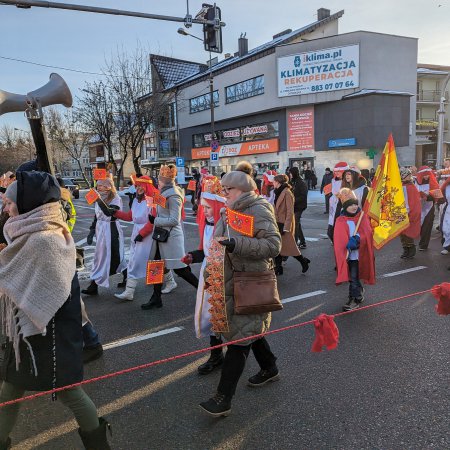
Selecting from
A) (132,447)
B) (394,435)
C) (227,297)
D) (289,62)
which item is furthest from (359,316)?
(289,62)

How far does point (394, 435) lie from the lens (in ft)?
9.20

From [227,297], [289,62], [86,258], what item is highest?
[289,62]

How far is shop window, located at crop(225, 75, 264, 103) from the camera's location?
3522cm

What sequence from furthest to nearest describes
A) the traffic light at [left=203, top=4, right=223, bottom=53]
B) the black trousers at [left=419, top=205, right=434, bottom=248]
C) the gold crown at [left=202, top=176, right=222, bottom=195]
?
the traffic light at [left=203, top=4, right=223, bottom=53] < the black trousers at [left=419, top=205, right=434, bottom=248] < the gold crown at [left=202, top=176, right=222, bottom=195]

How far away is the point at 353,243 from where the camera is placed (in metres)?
5.20

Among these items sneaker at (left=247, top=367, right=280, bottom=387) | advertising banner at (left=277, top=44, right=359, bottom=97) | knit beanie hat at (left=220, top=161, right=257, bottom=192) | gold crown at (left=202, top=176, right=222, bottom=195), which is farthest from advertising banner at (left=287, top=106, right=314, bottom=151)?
knit beanie hat at (left=220, top=161, right=257, bottom=192)

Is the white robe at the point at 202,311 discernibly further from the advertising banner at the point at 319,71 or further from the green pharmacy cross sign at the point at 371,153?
the advertising banner at the point at 319,71

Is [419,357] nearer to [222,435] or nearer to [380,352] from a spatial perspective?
[380,352]

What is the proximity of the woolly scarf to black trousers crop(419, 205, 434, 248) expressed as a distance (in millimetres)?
8600

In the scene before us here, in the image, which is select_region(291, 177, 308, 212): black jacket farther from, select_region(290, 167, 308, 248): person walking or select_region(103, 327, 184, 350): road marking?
select_region(103, 327, 184, 350): road marking

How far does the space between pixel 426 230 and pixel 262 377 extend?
7.11 meters

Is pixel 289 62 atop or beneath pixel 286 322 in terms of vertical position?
atop

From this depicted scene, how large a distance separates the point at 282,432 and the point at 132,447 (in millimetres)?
984

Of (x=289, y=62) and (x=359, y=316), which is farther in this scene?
(x=289, y=62)
